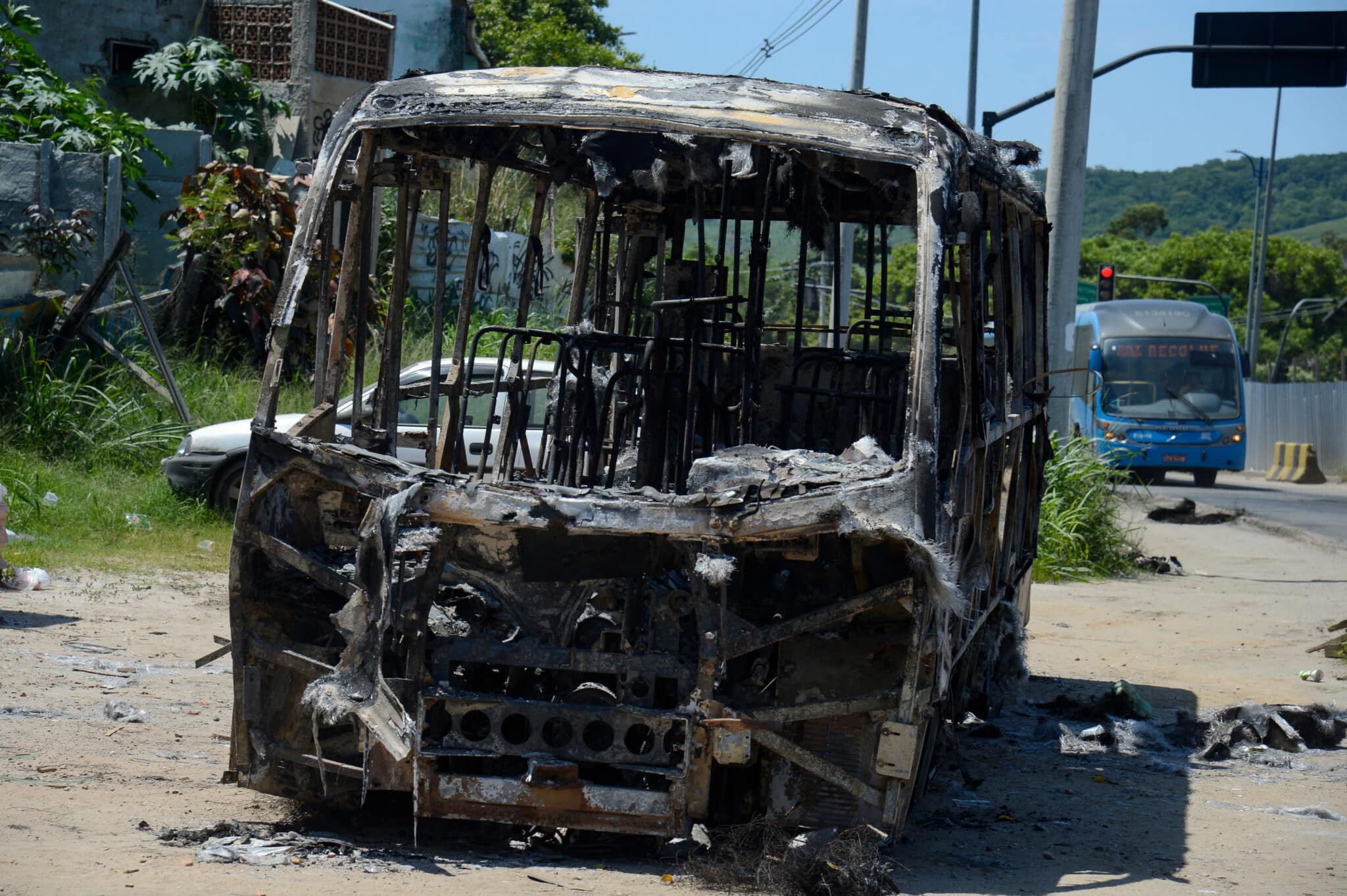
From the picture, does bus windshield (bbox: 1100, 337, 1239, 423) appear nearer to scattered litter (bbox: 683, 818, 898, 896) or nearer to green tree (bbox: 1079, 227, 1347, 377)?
scattered litter (bbox: 683, 818, 898, 896)

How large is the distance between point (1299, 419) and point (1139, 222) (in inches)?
1946

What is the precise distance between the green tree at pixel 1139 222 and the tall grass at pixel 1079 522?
68.0 m

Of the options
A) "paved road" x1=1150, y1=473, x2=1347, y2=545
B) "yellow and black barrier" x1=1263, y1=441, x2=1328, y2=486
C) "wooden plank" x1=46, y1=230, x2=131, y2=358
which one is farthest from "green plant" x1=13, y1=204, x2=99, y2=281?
"yellow and black barrier" x1=1263, y1=441, x2=1328, y2=486

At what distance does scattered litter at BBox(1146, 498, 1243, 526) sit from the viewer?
16969 millimetres

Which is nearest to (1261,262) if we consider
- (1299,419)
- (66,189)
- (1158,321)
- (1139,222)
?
(1299,419)

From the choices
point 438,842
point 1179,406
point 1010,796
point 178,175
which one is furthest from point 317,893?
point 1179,406

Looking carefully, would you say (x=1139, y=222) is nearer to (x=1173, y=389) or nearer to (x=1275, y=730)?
(x=1173, y=389)

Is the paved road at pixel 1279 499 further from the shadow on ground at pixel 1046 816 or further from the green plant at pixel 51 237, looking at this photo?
the green plant at pixel 51 237

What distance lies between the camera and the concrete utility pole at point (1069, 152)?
1202cm

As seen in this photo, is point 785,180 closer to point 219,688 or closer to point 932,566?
point 932,566

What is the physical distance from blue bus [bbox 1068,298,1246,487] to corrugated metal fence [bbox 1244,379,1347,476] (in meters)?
7.23

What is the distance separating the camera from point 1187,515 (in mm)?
17250

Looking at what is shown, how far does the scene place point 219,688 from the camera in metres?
6.52

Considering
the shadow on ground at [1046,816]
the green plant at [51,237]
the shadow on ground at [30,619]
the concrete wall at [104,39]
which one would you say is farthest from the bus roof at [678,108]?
the concrete wall at [104,39]
